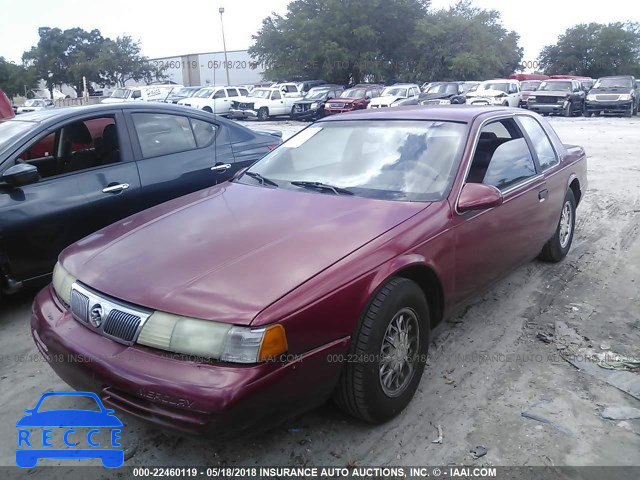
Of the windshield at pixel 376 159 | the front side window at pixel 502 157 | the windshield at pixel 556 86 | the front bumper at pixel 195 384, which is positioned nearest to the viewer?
the front bumper at pixel 195 384

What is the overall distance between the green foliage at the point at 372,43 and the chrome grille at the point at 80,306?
39.9m

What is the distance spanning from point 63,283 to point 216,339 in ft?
3.72

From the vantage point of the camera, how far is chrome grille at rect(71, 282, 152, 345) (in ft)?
7.38

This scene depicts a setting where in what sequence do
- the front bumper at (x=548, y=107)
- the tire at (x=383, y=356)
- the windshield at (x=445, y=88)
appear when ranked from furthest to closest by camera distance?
the windshield at (x=445, y=88)
the front bumper at (x=548, y=107)
the tire at (x=383, y=356)

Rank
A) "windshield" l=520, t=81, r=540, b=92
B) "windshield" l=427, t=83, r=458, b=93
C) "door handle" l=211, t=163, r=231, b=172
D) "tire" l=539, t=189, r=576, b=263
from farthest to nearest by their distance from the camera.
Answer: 1. "windshield" l=520, t=81, r=540, b=92
2. "windshield" l=427, t=83, r=458, b=93
3. "door handle" l=211, t=163, r=231, b=172
4. "tire" l=539, t=189, r=576, b=263

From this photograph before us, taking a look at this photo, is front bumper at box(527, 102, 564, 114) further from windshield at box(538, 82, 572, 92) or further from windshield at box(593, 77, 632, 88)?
windshield at box(593, 77, 632, 88)

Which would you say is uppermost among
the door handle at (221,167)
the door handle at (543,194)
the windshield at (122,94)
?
the windshield at (122,94)

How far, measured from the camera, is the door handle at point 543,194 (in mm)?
4082

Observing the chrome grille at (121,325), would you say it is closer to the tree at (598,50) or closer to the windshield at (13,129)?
the windshield at (13,129)

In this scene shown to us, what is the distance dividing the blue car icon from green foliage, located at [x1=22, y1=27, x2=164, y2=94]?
167 ft

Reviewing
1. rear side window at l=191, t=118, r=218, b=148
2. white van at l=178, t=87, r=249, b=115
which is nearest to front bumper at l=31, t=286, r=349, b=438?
rear side window at l=191, t=118, r=218, b=148

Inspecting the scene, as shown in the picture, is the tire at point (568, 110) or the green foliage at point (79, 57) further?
the green foliage at point (79, 57)

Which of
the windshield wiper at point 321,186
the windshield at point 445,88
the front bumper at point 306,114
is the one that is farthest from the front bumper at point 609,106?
the windshield wiper at point 321,186

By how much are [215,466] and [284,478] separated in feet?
1.11
